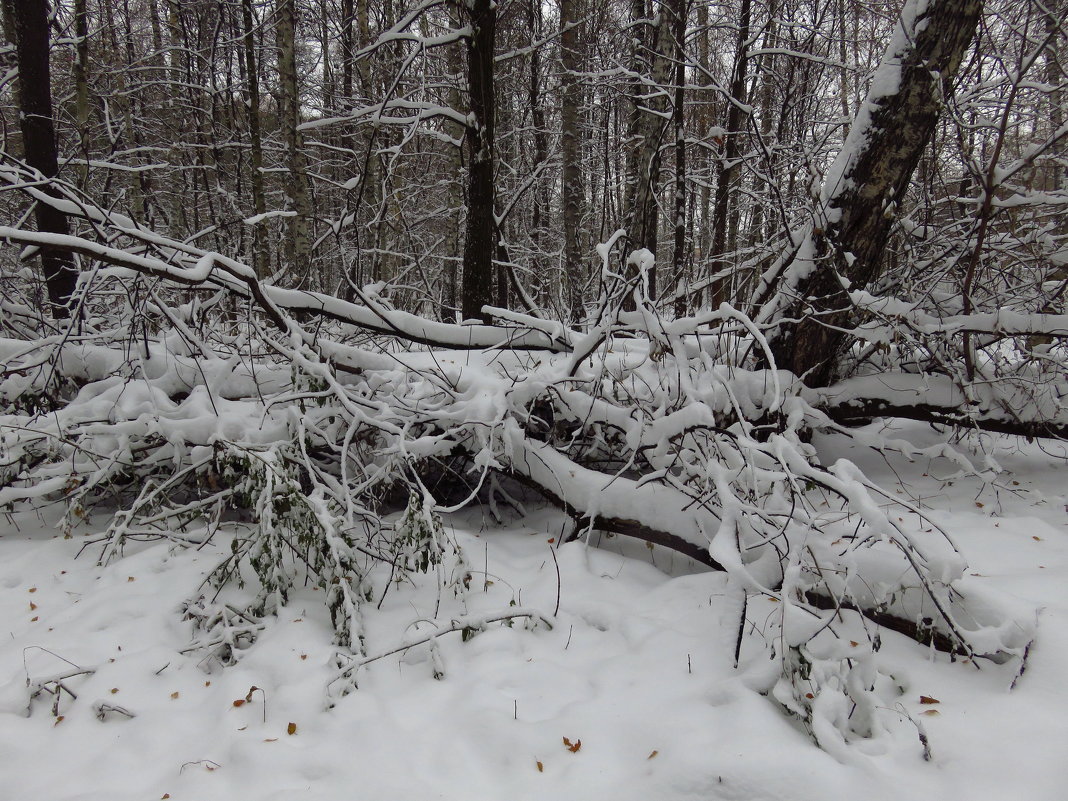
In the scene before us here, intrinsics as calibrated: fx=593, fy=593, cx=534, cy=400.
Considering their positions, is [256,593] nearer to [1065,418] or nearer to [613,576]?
[613,576]

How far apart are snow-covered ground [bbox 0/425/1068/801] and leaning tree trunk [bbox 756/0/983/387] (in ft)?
4.59

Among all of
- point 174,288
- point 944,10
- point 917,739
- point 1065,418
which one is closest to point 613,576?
point 917,739

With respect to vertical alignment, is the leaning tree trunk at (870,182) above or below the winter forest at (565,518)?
above

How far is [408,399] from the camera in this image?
3598mm

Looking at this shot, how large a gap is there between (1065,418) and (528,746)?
3673mm

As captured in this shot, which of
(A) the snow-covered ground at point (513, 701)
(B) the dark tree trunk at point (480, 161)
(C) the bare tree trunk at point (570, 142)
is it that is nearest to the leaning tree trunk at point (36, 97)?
(B) the dark tree trunk at point (480, 161)

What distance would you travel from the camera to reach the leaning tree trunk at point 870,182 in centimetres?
334

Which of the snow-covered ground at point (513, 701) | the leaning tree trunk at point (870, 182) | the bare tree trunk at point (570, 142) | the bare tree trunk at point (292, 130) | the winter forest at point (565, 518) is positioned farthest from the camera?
the bare tree trunk at point (570, 142)

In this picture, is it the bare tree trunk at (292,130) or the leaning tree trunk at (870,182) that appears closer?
the leaning tree trunk at (870,182)

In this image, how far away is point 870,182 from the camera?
354cm

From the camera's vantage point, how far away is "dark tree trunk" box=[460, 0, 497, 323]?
5094 millimetres

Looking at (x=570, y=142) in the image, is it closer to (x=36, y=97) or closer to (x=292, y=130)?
(x=292, y=130)

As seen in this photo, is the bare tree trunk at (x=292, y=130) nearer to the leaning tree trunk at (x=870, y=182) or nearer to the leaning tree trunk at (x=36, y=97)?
the leaning tree trunk at (x=36, y=97)

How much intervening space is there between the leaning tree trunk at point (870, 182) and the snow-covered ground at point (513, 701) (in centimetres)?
140
